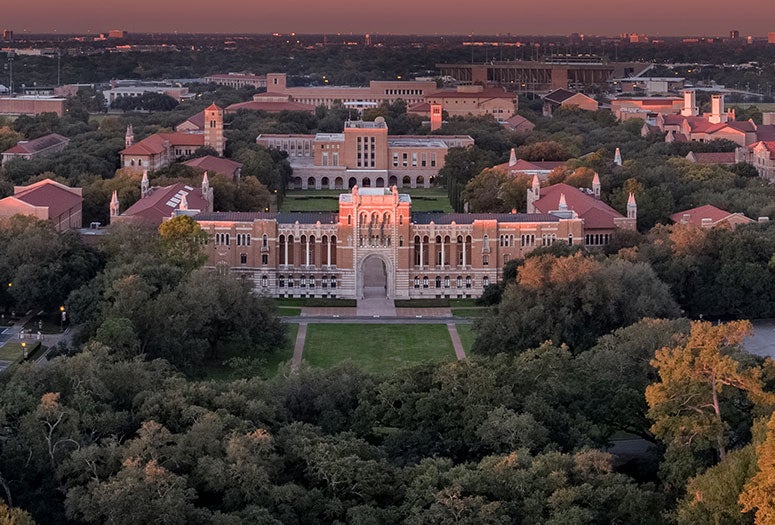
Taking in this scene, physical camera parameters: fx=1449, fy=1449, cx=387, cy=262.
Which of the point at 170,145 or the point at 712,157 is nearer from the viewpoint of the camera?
the point at 712,157

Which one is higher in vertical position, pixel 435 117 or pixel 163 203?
pixel 435 117

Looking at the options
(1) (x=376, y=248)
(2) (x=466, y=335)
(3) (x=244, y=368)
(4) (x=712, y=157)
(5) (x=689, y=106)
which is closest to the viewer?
(3) (x=244, y=368)

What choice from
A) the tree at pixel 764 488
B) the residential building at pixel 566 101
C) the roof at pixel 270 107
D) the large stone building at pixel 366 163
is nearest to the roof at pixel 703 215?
the large stone building at pixel 366 163

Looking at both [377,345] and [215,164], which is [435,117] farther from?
[377,345]

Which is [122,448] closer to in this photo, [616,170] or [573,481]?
[573,481]

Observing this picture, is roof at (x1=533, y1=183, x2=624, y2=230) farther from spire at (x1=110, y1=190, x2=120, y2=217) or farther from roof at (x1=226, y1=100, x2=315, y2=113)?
roof at (x1=226, y1=100, x2=315, y2=113)

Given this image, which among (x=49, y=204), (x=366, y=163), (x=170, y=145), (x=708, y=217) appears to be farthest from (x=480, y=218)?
(x=170, y=145)

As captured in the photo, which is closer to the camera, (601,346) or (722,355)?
(722,355)

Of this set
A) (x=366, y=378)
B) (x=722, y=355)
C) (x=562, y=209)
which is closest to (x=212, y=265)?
(x=562, y=209)
